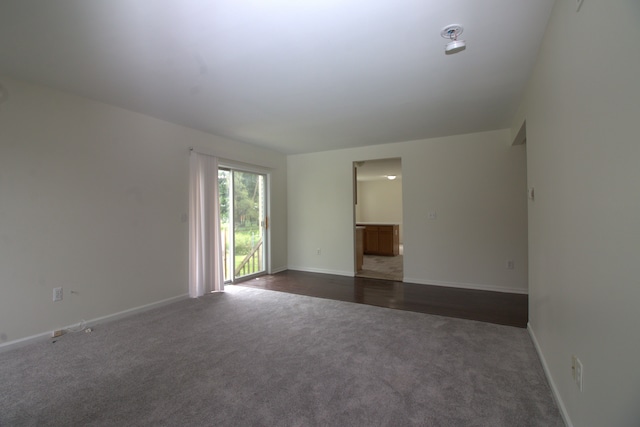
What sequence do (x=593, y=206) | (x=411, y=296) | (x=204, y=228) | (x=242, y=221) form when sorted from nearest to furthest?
(x=593, y=206) < (x=411, y=296) < (x=204, y=228) < (x=242, y=221)

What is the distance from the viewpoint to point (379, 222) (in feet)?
29.7

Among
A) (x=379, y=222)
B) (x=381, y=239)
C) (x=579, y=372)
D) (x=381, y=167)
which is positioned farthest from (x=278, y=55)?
(x=379, y=222)

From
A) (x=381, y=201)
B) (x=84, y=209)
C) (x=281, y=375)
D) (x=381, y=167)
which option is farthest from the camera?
(x=381, y=201)

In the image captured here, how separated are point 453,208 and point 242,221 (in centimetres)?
360

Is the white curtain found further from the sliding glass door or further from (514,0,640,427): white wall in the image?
(514,0,640,427): white wall

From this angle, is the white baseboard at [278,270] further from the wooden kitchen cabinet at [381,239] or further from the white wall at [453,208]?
the wooden kitchen cabinet at [381,239]

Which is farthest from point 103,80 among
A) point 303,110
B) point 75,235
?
point 303,110

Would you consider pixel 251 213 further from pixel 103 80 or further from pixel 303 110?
pixel 103 80

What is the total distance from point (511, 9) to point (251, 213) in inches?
177

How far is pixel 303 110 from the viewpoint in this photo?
3.40 m

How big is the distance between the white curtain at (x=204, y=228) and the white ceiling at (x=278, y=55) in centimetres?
84

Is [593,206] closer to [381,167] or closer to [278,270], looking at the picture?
[278,270]

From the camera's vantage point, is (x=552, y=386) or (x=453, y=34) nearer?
(x=552, y=386)

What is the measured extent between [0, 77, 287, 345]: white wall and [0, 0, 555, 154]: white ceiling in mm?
330
